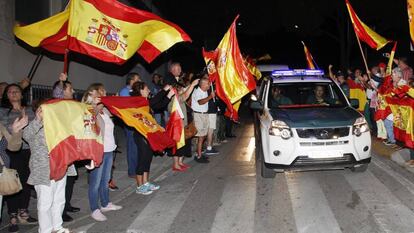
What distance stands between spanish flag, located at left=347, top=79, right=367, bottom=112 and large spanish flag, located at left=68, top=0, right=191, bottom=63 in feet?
31.0

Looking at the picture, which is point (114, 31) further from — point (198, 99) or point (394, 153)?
point (394, 153)

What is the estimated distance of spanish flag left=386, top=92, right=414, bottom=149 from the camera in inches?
382

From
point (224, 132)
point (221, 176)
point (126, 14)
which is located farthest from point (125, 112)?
point (224, 132)

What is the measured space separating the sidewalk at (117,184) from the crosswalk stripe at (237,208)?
1827 mm

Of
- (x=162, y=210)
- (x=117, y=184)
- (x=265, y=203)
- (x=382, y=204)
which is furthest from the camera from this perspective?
(x=117, y=184)

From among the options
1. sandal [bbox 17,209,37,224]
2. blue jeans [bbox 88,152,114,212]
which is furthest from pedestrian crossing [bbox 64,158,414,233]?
sandal [bbox 17,209,37,224]

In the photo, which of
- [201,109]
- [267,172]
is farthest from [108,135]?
[201,109]

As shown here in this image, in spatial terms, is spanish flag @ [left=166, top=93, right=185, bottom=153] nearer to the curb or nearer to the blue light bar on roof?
the blue light bar on roof

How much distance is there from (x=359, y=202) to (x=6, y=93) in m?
5.31

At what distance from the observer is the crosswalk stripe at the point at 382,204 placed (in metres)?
5.88

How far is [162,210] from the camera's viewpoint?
6.91 metres

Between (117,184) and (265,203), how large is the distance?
3.20 meters

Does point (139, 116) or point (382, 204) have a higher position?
point (139, 116)

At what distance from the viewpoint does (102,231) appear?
610 cm
